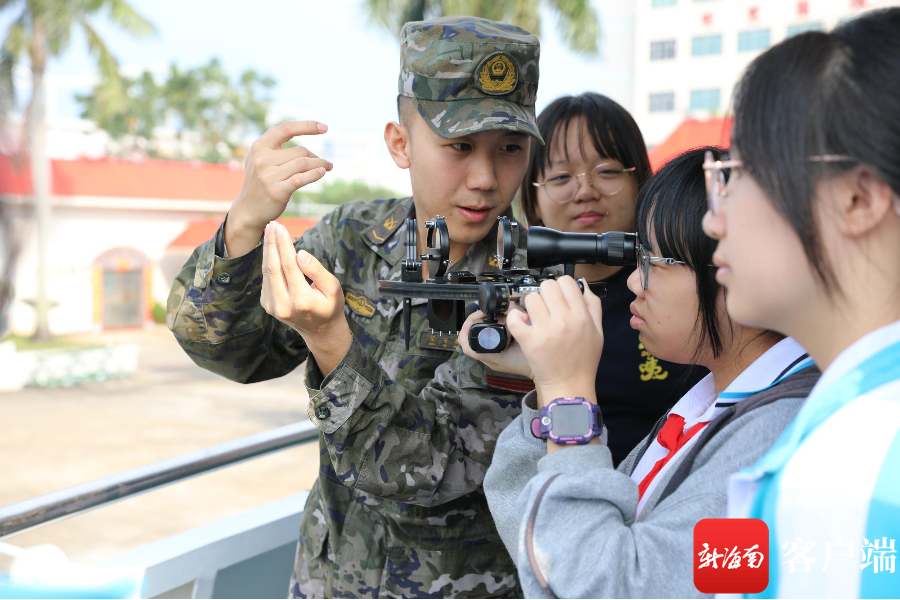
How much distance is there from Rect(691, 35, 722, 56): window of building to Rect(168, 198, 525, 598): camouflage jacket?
34386mm

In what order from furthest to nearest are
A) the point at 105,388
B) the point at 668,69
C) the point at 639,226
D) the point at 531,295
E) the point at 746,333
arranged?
the point at 668,69 < the point at 105,388 < the point at 639,226 < the point at 746,333 < the point at 531,295

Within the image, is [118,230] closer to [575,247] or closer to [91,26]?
[91,26]

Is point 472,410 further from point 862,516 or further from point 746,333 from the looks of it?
point 862,516

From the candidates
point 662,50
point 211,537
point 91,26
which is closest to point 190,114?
point 91,26

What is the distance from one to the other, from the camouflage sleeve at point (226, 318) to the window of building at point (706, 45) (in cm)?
3471

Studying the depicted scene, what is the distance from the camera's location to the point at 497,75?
188cm

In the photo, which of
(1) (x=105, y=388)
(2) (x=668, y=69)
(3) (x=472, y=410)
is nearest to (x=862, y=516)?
(3) (x=472, y=410)

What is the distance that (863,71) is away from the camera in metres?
0.94

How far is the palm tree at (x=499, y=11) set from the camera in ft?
48.7

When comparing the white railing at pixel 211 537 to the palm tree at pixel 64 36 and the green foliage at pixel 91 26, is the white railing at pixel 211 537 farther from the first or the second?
the green foliage at pixel 91 26

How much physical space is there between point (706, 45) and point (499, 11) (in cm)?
2108

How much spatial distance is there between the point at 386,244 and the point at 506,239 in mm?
630

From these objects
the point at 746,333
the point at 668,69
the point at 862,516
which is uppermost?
the point at 668,69

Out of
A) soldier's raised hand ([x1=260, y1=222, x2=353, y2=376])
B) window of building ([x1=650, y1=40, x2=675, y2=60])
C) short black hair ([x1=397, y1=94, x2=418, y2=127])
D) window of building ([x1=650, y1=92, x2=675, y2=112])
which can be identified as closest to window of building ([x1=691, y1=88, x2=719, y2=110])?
window of building ([x1=650, y1=92, x2=675, y2=112])
